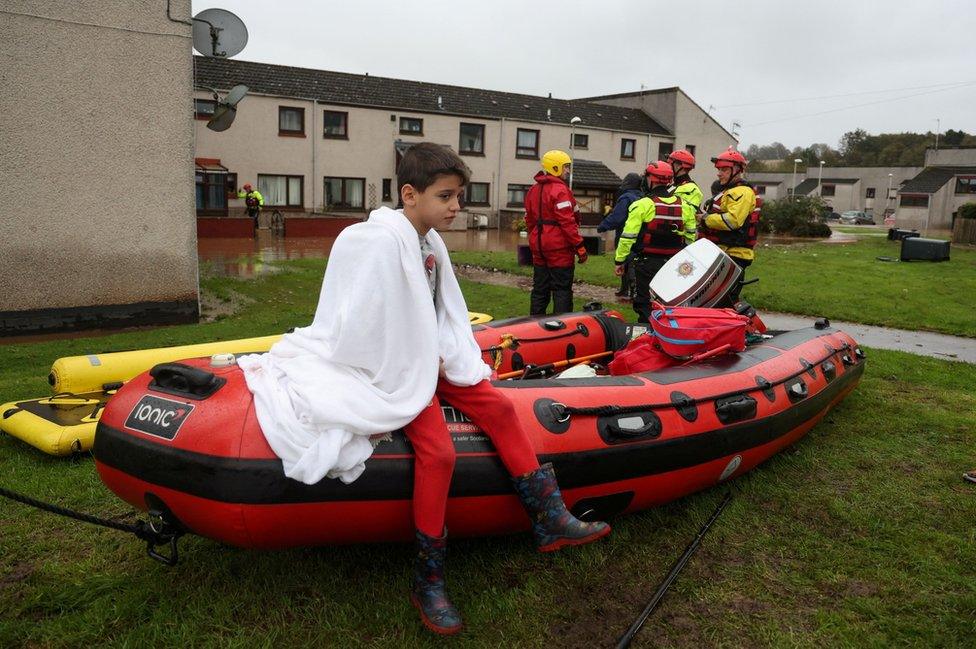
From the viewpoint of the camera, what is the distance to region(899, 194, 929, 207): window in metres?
50.8

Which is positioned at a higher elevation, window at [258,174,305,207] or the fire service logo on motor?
window at [258,174,305,207]

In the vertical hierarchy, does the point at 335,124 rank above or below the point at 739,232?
above

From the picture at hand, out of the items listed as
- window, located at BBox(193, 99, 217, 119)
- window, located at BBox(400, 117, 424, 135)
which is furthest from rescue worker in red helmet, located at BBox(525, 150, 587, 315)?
window, located at BBox(400, 117, 424, 135)

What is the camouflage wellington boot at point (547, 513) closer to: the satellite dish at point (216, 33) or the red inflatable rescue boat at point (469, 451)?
the red inflatable rescue boat at point (469, 451)

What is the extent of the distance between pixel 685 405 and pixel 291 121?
2589 cm

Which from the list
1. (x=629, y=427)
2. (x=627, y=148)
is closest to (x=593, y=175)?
(x=627, y=148)

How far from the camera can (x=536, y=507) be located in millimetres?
2963

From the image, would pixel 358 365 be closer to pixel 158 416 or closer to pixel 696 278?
pixel 158 416

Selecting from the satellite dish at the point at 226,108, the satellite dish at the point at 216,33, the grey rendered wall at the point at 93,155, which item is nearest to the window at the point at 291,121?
the satellite dish at the point at 226,108

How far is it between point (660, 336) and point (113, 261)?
21.5 feet

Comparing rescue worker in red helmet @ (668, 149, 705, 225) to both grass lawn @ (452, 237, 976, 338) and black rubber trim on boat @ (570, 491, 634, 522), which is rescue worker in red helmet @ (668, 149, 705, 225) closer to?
grass lawn @ (452, 237, 976, 338)

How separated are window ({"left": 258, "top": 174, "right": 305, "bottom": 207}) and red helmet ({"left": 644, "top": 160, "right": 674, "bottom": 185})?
22077 mm

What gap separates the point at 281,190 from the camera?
1072 inches

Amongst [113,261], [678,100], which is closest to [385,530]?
[113,261]
